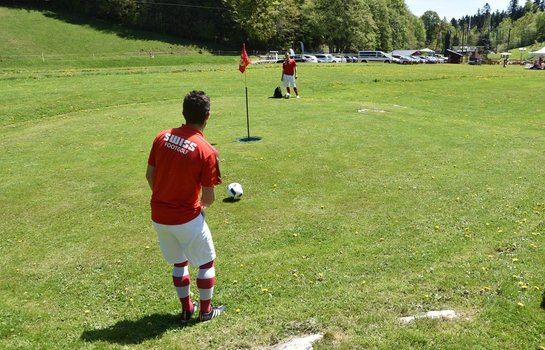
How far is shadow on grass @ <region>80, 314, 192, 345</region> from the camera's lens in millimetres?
5402

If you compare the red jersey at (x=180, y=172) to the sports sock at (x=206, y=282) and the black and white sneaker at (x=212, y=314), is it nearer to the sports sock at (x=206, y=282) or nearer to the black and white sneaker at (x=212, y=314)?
the sports sock at (x=206, y=282)

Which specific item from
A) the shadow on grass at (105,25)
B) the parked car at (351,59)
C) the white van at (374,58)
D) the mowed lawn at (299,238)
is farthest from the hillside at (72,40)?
the mowed lawn at (299,238)

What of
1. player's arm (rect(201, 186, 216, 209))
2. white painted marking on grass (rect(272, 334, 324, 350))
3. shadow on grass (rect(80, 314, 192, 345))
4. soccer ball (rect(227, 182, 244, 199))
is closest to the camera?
white painted marking on grass (rect(272, 334, 324, 350))

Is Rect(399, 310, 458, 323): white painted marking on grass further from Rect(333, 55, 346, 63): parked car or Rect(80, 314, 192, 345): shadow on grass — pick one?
Rect(333, 55, 346, 63): parked car

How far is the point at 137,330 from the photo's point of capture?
5.59m

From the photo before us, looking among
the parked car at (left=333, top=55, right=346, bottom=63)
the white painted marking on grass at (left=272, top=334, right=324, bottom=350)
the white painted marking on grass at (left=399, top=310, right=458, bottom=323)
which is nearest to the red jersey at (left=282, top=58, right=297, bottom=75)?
the white painted marking on grass at (left=399, top=310, right=458, bottom=323)

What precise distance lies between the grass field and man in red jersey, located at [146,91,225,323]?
3.24 feet

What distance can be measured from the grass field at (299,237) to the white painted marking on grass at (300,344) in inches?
6.3

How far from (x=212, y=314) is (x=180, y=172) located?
Answer: 1.97 m

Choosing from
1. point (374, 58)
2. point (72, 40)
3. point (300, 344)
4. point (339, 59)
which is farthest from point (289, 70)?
point (72, 40)

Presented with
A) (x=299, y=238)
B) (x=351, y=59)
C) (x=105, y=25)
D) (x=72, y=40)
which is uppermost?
(x=105, y=25)

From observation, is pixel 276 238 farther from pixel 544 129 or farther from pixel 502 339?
pixel 544 129

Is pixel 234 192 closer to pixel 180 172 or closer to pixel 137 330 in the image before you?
pixel 137 330

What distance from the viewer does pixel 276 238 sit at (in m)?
8.45
